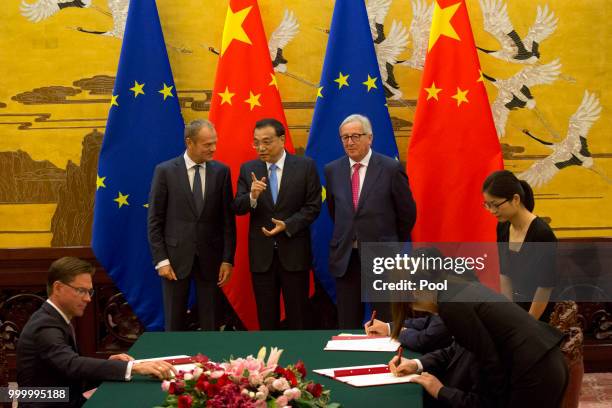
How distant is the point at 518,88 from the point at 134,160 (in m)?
2.77

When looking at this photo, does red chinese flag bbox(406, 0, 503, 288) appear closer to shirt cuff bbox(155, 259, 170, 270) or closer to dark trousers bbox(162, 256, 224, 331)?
dark trousers bbox(162, 256, 224, 331)

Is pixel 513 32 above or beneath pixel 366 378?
above

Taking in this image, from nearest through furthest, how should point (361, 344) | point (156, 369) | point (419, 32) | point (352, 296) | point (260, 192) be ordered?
point (156, 369)
point (361, 344)
point (260, 192)
point (352, 296)
point (419, 32)

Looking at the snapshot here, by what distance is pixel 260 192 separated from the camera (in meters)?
5.19

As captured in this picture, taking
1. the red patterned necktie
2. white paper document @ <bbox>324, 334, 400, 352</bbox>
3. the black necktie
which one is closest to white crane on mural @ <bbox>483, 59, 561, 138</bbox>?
the red patterned necktie

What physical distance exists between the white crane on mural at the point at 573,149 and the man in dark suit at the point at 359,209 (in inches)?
49.2

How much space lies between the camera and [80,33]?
6137mm

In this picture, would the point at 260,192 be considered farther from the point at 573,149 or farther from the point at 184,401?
the point at 184,401

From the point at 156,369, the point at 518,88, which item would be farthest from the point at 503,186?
the point at 518,88

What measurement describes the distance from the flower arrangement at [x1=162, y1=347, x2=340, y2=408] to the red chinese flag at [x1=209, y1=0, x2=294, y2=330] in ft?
10.1

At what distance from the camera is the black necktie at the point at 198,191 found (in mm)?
5371

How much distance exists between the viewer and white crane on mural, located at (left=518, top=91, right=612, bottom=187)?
612 cm

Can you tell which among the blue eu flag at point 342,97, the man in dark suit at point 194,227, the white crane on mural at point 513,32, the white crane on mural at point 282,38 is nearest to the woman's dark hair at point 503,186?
the blue eu flag at point 342,97

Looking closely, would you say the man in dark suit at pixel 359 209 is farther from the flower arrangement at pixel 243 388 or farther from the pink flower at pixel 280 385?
the pink flower at pixel 280 385
